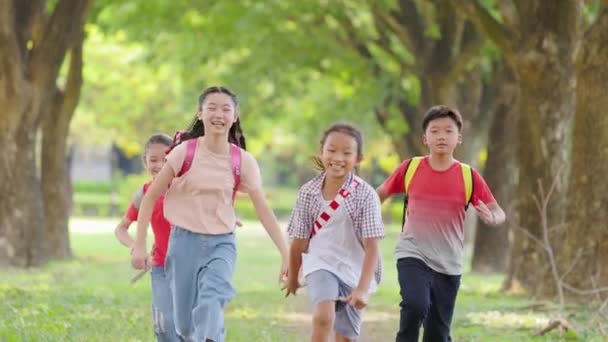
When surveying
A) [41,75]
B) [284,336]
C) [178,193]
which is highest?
[41,75]

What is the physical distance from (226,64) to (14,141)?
1443cm

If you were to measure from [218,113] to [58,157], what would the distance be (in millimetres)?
17750

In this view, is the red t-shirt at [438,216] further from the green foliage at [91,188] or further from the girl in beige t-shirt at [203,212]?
the green foliage at [91,188]

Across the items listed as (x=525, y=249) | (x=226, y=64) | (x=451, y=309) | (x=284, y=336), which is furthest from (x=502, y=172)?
(x=451, y=309)

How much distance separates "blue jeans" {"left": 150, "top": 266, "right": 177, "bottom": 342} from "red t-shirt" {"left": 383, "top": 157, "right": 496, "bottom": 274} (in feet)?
4.95

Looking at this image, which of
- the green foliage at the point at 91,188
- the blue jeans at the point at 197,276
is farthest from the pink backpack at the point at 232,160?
the green foliage at the point at 91,188

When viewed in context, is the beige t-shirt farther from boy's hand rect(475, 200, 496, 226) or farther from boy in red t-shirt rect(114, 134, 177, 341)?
boy's hand rect(475, 200, 496, 226)

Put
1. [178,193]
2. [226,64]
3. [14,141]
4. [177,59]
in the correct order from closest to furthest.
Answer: [178,193], [14,141], [177,59], [226,64]

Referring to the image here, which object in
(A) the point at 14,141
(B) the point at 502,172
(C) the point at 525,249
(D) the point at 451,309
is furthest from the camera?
(B) the point at 502,172

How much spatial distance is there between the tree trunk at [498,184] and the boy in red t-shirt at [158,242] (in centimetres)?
1633

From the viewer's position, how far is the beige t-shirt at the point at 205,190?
7918 millimetres

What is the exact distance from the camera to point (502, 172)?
2530cm

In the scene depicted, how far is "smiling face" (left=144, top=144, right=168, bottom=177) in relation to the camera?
8953mm

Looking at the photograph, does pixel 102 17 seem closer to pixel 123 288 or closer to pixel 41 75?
pixel 41 75
